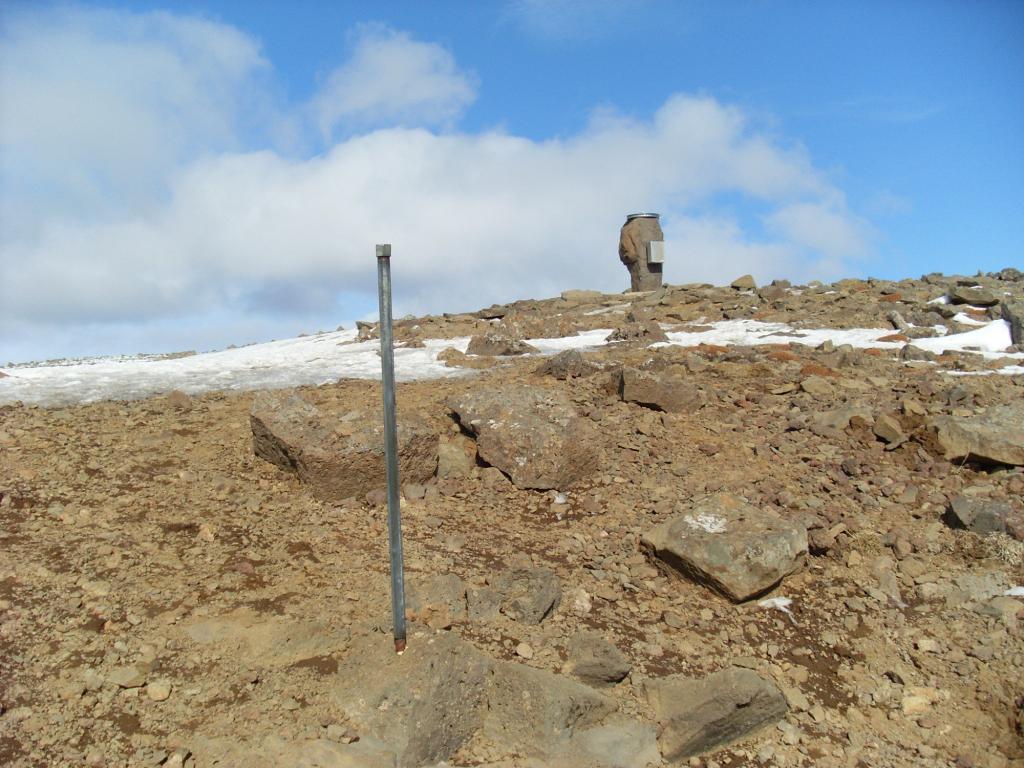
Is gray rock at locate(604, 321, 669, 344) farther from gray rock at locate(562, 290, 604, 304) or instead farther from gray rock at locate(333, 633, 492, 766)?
gray rock at locate(333, 633, 492, 766)

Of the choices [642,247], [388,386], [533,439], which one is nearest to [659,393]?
[533,439]

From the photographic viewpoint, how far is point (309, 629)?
3961 mm

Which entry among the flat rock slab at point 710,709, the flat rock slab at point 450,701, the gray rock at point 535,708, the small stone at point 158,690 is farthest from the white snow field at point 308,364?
the flat rock slab at point 710,709

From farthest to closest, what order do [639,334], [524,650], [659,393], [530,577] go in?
[639,334] < [659,393] < [530,577] < [524,650]

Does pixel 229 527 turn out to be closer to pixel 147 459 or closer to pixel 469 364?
pixel 147 459

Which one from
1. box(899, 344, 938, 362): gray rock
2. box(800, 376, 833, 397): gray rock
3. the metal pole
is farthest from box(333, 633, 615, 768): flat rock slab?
box(899, 344, 938, 362): gray rock

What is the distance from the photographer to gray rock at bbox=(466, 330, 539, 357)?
9664 mm

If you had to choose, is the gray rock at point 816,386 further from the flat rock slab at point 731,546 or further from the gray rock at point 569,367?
the flat rock slab at point 731,546

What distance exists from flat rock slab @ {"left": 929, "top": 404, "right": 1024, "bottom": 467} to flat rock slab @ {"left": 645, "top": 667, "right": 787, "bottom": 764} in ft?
11.6

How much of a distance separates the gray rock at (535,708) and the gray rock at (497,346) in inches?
241

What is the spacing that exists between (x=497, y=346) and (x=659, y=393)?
307 centimetres

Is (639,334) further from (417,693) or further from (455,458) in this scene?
(417,693)

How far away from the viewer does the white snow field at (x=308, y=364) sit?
7.50 metres

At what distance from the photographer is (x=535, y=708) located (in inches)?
143
